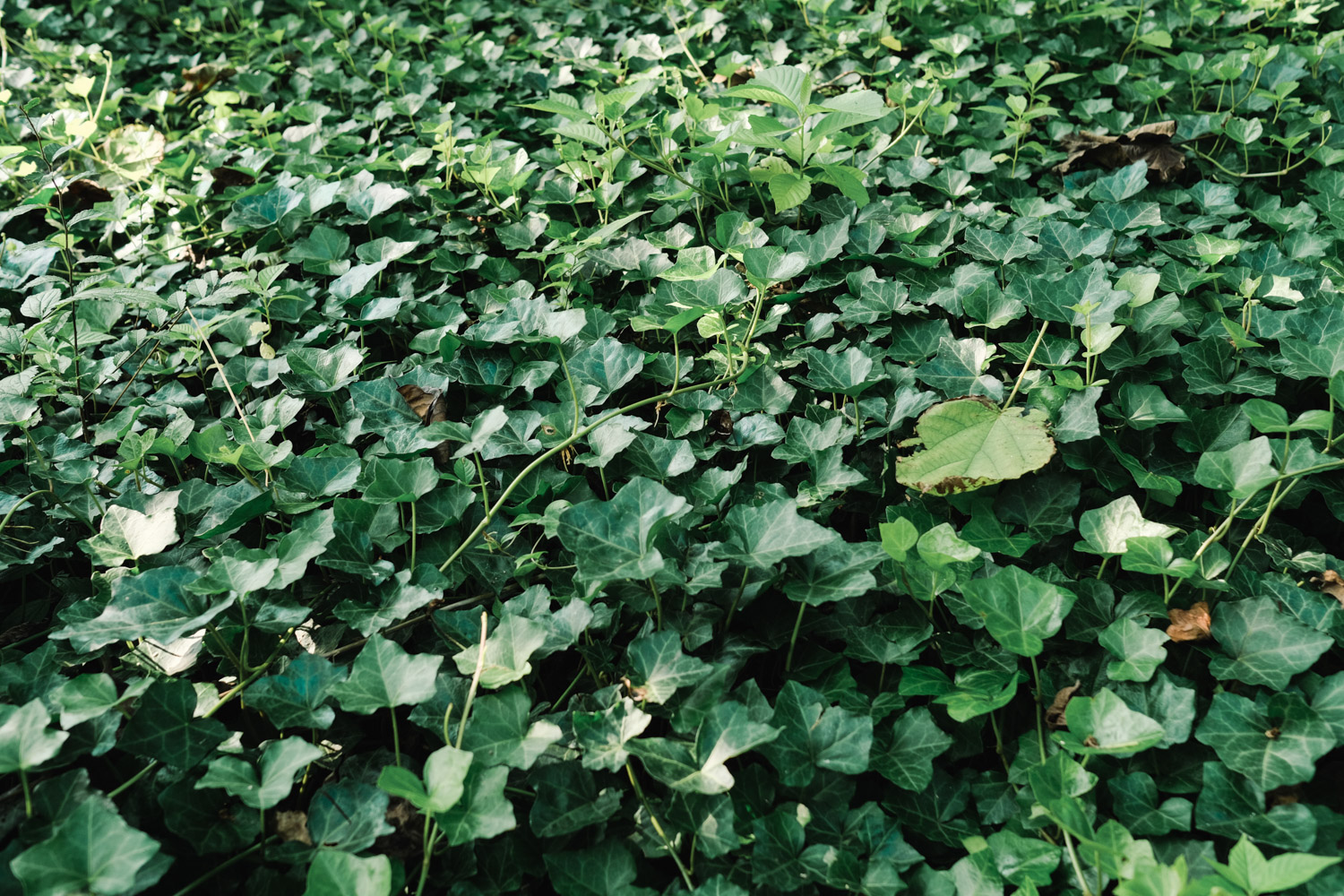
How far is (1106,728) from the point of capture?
1052 millimetres

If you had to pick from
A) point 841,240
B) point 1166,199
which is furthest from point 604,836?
point 1166,199

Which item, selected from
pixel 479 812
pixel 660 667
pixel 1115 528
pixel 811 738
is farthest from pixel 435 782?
pixel 1115 528

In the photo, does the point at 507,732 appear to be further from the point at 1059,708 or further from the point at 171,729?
the point at 1059,708

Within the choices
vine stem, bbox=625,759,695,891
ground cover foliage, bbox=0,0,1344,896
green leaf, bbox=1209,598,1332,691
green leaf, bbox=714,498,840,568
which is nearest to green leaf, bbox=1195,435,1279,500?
ground cover foliage, bbox=0,0,1344,896

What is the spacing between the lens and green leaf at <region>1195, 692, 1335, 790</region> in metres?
1.02

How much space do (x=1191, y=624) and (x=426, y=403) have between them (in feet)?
4.08

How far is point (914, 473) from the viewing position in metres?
1.35

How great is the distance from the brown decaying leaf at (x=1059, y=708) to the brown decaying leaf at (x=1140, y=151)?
1498 millimetres

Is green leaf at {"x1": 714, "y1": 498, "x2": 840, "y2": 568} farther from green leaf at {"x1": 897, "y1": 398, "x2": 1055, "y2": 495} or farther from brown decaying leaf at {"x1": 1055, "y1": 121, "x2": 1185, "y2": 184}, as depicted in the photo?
brown decaying leaf at {"x1": 1055, "y1": 121, "x2": 1185, "y2": 184}

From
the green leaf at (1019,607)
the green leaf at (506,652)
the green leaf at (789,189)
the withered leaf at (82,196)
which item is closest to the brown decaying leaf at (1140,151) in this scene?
the green leaf at (789,189)

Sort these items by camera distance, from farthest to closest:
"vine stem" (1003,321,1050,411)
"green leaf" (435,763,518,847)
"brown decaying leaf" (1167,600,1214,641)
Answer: "vine stem" (1003,321,1050,411) → "brown decaying leaf" (1167,600,1214,641) → "green leaf" (435,763,518,847)

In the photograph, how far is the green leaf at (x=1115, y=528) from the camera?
1.24 meters

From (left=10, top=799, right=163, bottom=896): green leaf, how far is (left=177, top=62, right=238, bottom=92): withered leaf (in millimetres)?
2831

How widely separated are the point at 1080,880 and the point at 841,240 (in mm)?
1212
